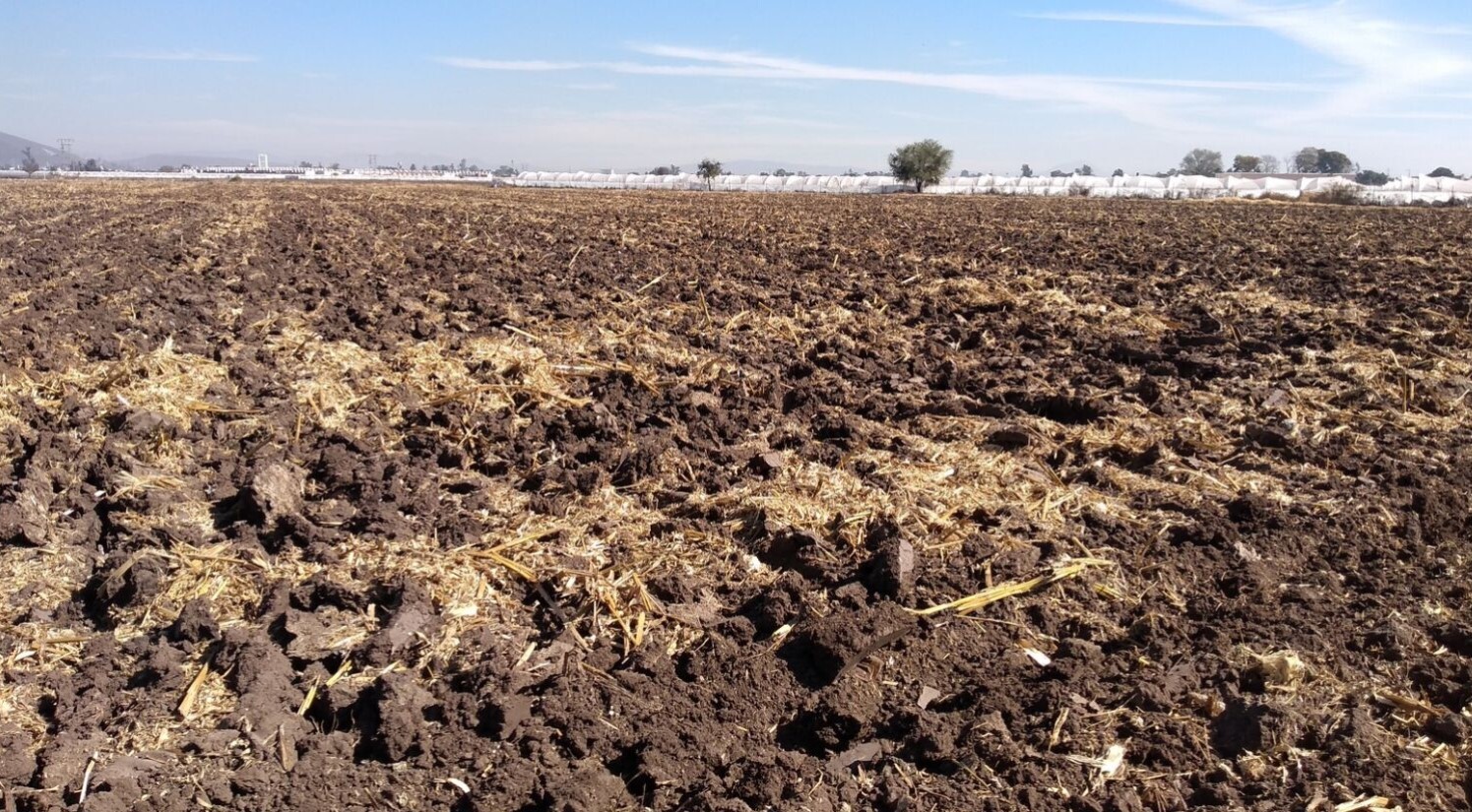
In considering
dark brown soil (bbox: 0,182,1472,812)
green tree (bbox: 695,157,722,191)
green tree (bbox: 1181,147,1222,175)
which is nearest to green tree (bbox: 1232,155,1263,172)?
green tree (bbox: 1181,147,1222,175)

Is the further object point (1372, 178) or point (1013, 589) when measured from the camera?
point (1372, 178)

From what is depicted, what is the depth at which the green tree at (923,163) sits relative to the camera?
3541 inches

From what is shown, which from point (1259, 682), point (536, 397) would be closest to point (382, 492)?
point (536, 397)

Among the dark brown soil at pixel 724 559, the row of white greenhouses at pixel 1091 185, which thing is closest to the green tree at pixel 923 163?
the row of white greenhouses at pixel 1091 185

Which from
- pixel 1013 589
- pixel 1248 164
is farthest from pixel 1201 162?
pixel 1013 589

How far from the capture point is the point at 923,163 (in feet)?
295

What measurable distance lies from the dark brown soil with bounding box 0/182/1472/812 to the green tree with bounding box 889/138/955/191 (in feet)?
271

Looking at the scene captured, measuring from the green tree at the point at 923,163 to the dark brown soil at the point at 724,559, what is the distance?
271 ft

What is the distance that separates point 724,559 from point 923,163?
3517 inches

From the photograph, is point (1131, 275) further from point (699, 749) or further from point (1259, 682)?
point (699, 749)

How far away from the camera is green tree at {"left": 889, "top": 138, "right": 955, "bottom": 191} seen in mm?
89938

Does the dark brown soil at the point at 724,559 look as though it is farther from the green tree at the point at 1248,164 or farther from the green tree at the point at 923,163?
the green tree at the point at 1248,164

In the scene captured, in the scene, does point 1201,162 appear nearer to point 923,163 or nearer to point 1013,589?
point 923,163

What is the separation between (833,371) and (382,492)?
4.30m
